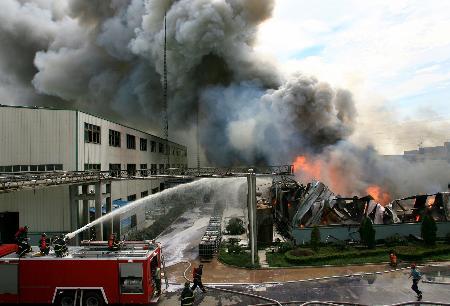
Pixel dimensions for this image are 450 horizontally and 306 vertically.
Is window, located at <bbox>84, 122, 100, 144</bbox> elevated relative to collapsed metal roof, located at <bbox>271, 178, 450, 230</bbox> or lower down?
elevated

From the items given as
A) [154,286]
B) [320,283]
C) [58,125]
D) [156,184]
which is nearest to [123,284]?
[154,286]

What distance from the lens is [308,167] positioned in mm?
40719

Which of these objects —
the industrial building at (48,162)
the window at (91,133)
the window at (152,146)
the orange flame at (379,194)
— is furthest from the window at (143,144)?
the orange flame at (379,194)

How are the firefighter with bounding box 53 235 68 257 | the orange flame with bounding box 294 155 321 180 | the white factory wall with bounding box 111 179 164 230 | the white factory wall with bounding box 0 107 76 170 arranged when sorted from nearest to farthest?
the firefighter with bounding box 53 235 68 257, the white factory wall with bounding box 0 107 76 170, the white factory wall with bounding box 111 179 164 230, the orange flame with bounding box 294 155 321 180

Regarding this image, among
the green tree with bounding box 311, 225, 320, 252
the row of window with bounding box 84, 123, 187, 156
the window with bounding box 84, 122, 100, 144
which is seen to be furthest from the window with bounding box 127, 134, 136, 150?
the green tree with bounding box 311, 225, 320, 252

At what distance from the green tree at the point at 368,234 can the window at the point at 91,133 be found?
16799mm

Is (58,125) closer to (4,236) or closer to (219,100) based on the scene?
(4,236)

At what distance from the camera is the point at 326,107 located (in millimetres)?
43938

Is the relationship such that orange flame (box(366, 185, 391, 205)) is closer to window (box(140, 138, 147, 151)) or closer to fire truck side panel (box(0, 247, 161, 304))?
window (box(140, 138, 147, 151))

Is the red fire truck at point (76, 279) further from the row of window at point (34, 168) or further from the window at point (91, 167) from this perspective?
the window at point (91, 167)

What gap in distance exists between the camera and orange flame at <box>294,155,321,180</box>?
130 feet

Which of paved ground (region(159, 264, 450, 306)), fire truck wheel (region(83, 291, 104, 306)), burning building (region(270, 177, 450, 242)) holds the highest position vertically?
burning building (region(270, 177, 450, 242))

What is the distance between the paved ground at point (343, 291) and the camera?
563 inches

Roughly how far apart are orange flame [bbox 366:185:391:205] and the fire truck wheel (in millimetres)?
29884
